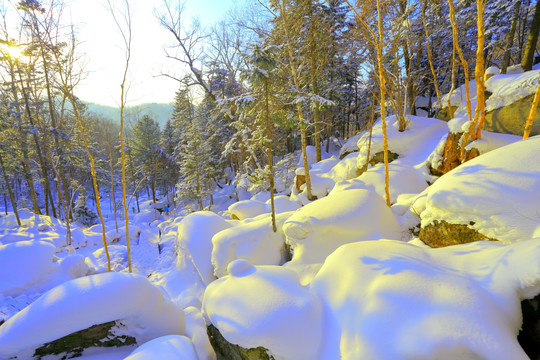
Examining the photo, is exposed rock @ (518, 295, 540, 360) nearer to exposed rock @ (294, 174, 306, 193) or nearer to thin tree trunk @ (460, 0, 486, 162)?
thin tree trunk @ (460, 0, 486, 162)

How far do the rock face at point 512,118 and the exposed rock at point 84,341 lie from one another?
12806 millimetres

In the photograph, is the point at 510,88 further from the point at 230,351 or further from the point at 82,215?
the point at 82,215

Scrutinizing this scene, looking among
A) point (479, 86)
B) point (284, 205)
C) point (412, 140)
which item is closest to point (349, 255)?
point (479, 86)

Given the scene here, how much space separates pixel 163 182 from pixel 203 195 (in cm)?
1676

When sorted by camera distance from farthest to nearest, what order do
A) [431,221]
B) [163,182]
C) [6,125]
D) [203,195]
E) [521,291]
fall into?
[163,182], [203,195], [6,125], [431,221], [521,291]

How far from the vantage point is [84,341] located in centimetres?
432

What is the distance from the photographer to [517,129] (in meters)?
7.69

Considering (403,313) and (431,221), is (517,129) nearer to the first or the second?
(431,221)

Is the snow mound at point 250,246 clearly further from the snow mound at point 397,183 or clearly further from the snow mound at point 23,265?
the snow mound at point 23,265

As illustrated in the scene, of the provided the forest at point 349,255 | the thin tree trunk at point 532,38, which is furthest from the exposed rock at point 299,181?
the thin tree trunk at point 532,38

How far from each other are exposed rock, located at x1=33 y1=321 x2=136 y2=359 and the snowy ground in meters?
0.13

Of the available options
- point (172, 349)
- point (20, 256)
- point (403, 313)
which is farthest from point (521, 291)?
point (20, 256)

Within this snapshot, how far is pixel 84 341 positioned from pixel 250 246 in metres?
4.24

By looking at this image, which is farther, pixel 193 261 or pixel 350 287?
pixel 193 261
